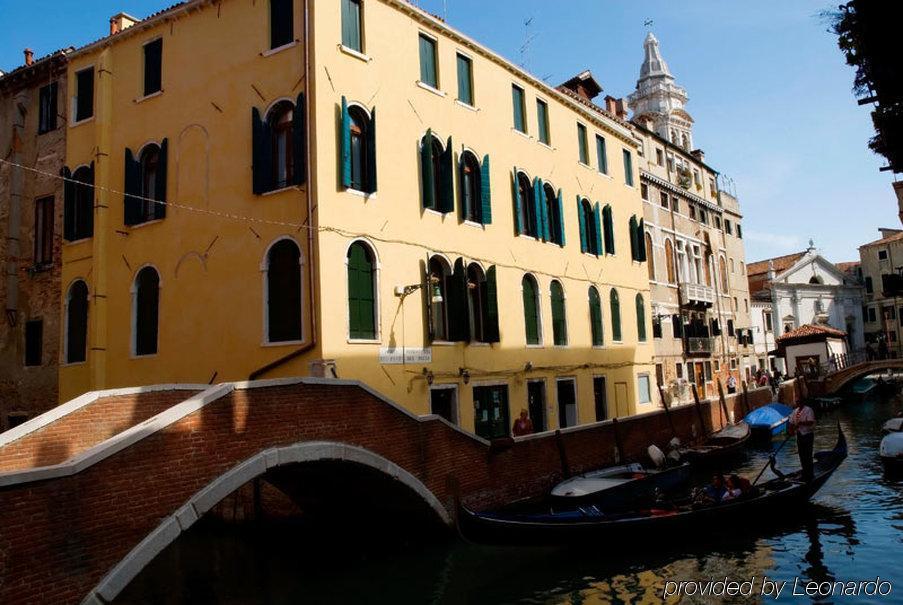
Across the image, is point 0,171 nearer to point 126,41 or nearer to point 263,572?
point 126,41

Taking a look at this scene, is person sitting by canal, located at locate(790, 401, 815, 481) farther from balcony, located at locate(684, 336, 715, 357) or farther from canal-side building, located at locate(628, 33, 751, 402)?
balcony, located at locate(684, 336, 715, 357)

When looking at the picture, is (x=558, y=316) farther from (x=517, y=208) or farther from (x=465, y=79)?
(x=465, y=79)

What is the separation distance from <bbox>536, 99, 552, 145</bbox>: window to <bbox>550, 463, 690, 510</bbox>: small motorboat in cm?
838

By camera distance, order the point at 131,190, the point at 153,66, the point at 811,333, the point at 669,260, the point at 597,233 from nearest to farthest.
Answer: the point at 131,190, the point at 153,66, the point at 597,233, the point at 669,260, the point at 811,333

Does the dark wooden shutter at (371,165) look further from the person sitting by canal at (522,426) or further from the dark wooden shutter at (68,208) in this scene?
the dark wooden shutter at (68,208)

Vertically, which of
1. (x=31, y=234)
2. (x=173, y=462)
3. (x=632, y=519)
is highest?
(x=31, y=234)

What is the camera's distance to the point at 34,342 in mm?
15164

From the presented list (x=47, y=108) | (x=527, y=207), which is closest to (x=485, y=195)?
(x=527, y=207)

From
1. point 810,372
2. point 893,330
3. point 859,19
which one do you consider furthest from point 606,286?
point 893,330

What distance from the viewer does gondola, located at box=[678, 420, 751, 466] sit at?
17.6 meters

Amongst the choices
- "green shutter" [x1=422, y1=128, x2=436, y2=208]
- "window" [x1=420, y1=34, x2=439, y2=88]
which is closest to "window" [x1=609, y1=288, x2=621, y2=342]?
"green shutter" [x1=422, y1=128, x2=436, y2=208]

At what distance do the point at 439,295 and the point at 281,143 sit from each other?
4.05 metres

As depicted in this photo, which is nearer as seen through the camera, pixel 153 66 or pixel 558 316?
pixel 153 66

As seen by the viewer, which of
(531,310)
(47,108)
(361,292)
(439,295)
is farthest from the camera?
(531,310)
